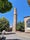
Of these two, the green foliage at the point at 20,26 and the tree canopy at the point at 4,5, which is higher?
the tree canopy at the point at 4,5

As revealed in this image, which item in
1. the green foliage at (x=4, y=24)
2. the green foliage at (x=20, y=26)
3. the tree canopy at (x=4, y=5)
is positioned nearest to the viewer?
the tree canopy at (x=4, y=5)

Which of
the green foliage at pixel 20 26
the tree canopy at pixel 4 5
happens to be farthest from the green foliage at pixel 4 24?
the tree canopy at pixel 4 5

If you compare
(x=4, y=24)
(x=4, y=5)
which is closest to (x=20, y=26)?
(x=4, y=24)

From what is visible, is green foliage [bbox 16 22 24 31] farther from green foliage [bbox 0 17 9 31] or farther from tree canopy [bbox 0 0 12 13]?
tree canopy [bbox 0 0 12 13]

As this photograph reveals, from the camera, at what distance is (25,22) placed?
2117cm

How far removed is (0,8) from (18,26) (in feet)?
51.4

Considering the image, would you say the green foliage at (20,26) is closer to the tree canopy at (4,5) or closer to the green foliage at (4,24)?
the green foliage at (4,24)

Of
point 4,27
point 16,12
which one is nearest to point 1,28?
point 4,27

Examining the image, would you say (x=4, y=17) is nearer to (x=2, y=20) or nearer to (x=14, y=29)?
(x=2, y=20)

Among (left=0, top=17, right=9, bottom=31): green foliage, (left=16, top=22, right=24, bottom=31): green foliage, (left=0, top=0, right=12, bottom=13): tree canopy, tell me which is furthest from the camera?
(left=0, top=17, right=9, bottom=31): green foliage

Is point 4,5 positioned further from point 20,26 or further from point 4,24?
point 4,24

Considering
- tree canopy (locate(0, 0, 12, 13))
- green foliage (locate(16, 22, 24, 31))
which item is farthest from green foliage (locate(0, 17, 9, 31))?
tree canopy (locate(0, 0, 12, 13))

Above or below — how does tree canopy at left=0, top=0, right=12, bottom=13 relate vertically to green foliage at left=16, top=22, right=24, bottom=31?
above

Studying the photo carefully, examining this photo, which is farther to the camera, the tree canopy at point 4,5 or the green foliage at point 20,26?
the green foliage at point 20,26
